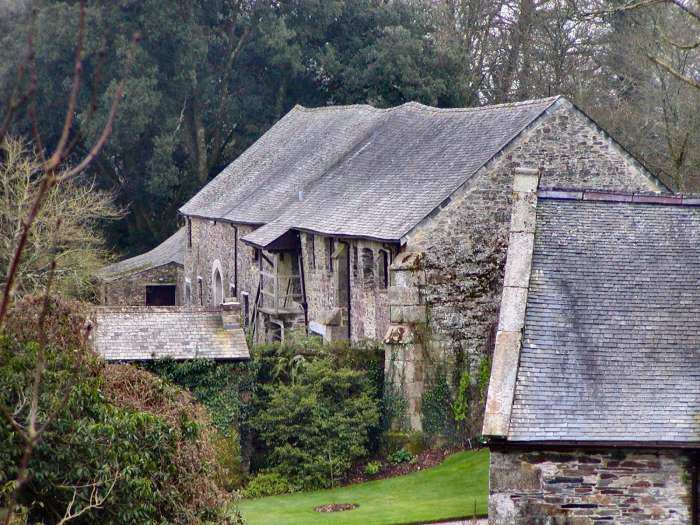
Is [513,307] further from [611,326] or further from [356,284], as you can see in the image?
[356,284]

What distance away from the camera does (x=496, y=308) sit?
2239 cm

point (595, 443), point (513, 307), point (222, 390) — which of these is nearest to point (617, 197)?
point (513, 307)

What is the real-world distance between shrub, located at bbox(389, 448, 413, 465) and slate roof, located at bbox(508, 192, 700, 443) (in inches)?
302

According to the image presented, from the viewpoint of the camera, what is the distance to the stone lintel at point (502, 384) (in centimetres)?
1270

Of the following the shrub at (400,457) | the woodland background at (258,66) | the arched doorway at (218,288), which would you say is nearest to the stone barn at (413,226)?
the shrub at (400,457)

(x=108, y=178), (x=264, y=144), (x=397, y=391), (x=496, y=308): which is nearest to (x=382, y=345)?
(x=397, y=391)

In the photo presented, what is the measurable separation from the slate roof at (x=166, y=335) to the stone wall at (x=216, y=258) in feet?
28.4

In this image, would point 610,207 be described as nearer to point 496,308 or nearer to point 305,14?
point 496,308

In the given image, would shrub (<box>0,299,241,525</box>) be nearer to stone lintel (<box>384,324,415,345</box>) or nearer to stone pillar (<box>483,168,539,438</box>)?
stone pillar (<box>483,168,539,438</box>)

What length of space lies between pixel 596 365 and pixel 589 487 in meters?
1.60

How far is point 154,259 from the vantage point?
4269 cm

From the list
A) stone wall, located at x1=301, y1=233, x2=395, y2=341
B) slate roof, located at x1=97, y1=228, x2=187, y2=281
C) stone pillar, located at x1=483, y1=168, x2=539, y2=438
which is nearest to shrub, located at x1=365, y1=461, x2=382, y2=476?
stone wall, located at x1=301, y1=233, x2=395, y2=341

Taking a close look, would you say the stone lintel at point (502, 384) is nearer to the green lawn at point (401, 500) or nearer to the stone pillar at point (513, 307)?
the stone pillar at point (513, 307)

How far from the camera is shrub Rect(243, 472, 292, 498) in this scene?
20.6m
